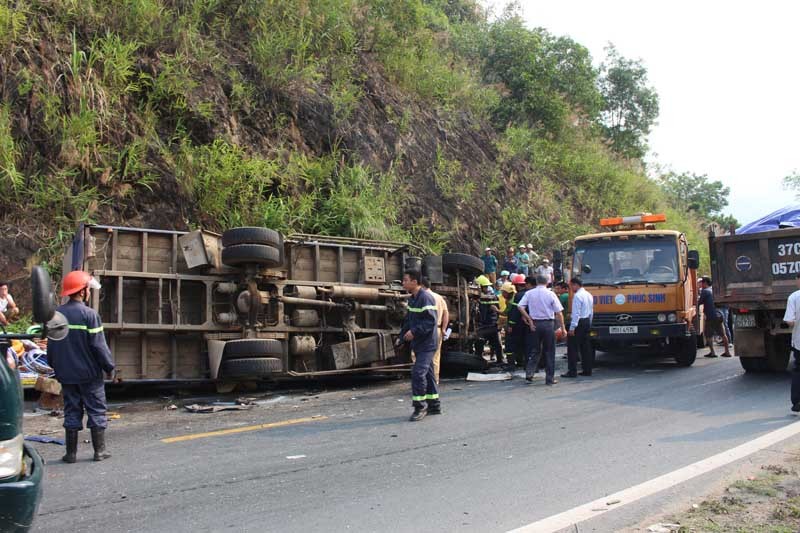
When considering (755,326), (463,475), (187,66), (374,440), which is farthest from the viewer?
(187,66)

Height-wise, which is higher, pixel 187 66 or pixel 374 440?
pixel 187 66

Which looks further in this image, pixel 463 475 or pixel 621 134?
pixel 621 134

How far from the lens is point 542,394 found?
34.5 feet

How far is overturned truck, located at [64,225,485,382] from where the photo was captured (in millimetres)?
9930

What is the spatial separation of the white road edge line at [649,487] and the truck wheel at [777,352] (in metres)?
4.79

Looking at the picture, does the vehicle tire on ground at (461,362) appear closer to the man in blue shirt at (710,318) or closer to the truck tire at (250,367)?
the truck tire at (250,367)

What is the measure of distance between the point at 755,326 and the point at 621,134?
976 inches

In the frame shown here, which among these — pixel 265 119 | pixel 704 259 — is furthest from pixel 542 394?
pixel 704 259

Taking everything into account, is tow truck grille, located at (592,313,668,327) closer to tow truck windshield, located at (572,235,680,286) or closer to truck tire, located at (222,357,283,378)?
tow truck windshield, located at (572,235,680,286)

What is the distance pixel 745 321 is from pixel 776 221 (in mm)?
2171

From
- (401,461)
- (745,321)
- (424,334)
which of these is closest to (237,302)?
(424,334)

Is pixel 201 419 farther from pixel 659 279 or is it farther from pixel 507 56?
pixel 507 56

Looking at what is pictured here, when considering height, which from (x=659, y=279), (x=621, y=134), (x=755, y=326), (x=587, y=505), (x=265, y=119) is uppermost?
(x=621, y=134)

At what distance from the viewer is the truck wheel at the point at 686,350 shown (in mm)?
13500
